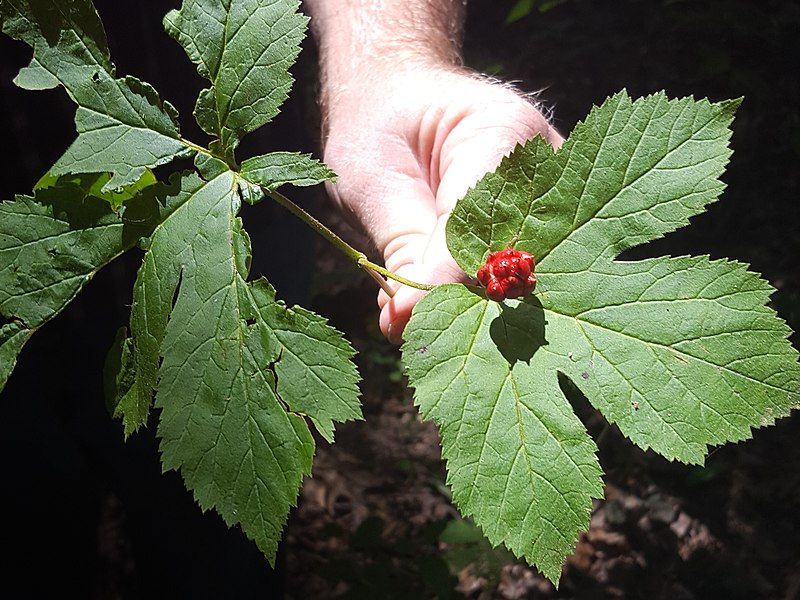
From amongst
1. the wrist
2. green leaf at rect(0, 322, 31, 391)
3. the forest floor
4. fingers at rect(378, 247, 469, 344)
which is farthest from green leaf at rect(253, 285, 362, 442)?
the forest floor

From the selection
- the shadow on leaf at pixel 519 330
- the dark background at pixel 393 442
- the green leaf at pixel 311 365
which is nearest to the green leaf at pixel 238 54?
the green leaf at pixel 311 365

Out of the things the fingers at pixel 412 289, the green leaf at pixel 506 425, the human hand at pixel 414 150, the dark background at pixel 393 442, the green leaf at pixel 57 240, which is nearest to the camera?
the green leaf at pixel 506 425

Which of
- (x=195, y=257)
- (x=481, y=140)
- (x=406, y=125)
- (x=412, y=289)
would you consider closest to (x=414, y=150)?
(x=406, y=125)

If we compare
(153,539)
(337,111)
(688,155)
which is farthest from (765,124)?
(153,539)

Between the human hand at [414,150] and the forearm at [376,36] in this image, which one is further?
the forearm at [376,36]

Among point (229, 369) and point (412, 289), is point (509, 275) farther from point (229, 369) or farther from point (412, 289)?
point (229, 369)

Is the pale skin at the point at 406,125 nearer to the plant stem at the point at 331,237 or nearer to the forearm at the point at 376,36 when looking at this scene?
the forearm at the point at 376,36

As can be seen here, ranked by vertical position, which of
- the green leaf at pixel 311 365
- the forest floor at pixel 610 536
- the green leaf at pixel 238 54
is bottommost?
the forest floor at pixel 610 536
